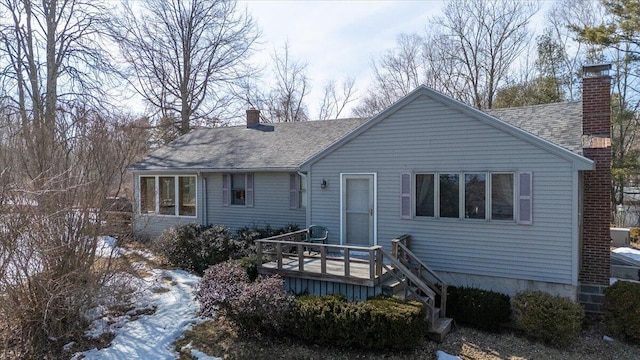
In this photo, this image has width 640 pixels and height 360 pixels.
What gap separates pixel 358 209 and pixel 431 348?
13.5ft

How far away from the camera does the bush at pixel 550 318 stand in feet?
24.0

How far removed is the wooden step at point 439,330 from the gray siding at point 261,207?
5.78 meters

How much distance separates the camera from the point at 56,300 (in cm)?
717

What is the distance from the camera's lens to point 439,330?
752cm

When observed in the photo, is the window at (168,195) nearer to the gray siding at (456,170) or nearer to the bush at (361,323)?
the gray siding at (456,170)

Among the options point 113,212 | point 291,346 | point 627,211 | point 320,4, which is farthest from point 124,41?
point 627,211

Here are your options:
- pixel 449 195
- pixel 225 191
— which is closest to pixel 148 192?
pixel 225 191

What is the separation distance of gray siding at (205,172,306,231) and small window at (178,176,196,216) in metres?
0.81

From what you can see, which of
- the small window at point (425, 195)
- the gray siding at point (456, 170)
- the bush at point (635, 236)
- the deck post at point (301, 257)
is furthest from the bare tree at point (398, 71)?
the deck post at point (301, 257)

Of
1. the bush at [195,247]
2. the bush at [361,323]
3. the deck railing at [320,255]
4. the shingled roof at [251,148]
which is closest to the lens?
the bush at [361,323]

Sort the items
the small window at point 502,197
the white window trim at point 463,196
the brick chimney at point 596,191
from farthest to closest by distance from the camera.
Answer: the brick chimney at point 596,191 < the small window at point 502,197 < the white window trim at point 463,196

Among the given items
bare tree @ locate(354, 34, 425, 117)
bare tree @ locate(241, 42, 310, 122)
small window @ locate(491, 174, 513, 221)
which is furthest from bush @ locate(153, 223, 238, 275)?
bare tree @ locate(241, 42, 310, 122)

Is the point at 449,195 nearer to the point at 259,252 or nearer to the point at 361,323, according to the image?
the point at 361,323

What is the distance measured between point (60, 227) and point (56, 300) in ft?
4.33
